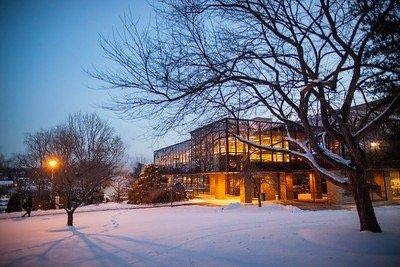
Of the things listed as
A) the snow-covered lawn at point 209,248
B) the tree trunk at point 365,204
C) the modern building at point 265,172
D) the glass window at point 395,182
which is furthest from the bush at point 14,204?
the glass window at point 395,182

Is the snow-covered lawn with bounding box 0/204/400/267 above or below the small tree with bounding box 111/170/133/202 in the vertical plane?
below

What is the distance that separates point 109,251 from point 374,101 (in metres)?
11.6

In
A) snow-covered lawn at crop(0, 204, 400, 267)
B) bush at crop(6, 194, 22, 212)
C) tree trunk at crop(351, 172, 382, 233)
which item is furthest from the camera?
bush at crop(6, 194, 22, 212)

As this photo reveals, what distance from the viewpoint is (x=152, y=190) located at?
2956 cm

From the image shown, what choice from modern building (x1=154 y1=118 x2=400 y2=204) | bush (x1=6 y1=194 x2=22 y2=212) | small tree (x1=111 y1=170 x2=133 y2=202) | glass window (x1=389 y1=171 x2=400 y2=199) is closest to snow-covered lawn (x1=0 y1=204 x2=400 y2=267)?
modern building (x1=154 y1=118 x2=400 y2=204)

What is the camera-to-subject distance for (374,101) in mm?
12531

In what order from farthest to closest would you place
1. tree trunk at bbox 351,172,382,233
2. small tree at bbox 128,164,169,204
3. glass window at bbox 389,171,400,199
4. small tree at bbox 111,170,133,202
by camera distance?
small tree at bbox 111,170,133,202 < glass window at bbox 389,171,400,199 < small tree at bbox 128,164,169,204 < tree trunk at bbox 351,172,382,233

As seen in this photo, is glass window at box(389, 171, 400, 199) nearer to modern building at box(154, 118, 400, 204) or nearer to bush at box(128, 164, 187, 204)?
modern building at box(154, 118, 400, 204)

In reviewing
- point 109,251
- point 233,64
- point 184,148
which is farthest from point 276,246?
point 184,148

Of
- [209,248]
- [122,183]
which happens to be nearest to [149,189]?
[122,183]

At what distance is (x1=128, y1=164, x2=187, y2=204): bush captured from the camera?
2936 cm

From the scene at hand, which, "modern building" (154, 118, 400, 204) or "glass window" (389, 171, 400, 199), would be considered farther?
"glass window" (389, 171, 400, 199)

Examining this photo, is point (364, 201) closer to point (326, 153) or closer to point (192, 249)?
point (326, 153)

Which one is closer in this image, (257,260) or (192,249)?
(257,260)
